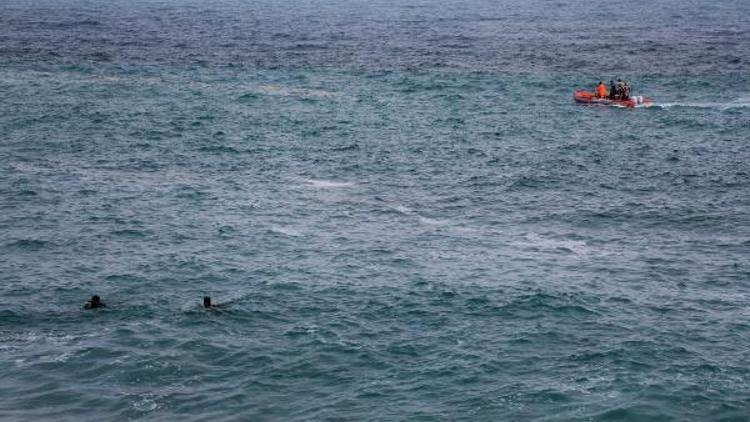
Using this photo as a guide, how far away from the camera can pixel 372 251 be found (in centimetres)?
6256

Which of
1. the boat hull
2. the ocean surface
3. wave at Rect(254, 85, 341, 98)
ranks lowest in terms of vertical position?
the ocean surface

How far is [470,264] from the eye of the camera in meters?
60.1

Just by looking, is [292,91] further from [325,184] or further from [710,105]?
[710,105]

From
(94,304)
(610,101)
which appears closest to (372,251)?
(94,304)

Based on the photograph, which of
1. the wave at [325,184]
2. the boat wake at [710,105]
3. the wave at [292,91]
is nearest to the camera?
the wave at [325,184]

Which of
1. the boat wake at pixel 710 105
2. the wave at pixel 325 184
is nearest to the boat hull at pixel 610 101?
the boat wake at pixel 710 105

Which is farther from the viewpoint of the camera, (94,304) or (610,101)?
(610,101)

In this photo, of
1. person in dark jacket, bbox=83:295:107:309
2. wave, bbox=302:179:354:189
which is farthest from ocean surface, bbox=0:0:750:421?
person in dark jacket, bbox=83:295:107:309

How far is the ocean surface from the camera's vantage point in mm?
45188

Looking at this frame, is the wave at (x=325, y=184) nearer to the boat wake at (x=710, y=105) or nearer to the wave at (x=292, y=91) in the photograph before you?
the wave at (x=292, y=91)

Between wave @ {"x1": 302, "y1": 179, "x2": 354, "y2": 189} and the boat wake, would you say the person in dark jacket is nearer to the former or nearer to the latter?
wave @ {"x1": 302, "y1": 179, "x2": 354, "y2": 189}

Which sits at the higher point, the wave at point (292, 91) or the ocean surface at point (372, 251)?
the wave at point (292, 91)

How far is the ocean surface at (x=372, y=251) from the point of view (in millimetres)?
45188

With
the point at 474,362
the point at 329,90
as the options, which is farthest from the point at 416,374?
the point at 329,90
